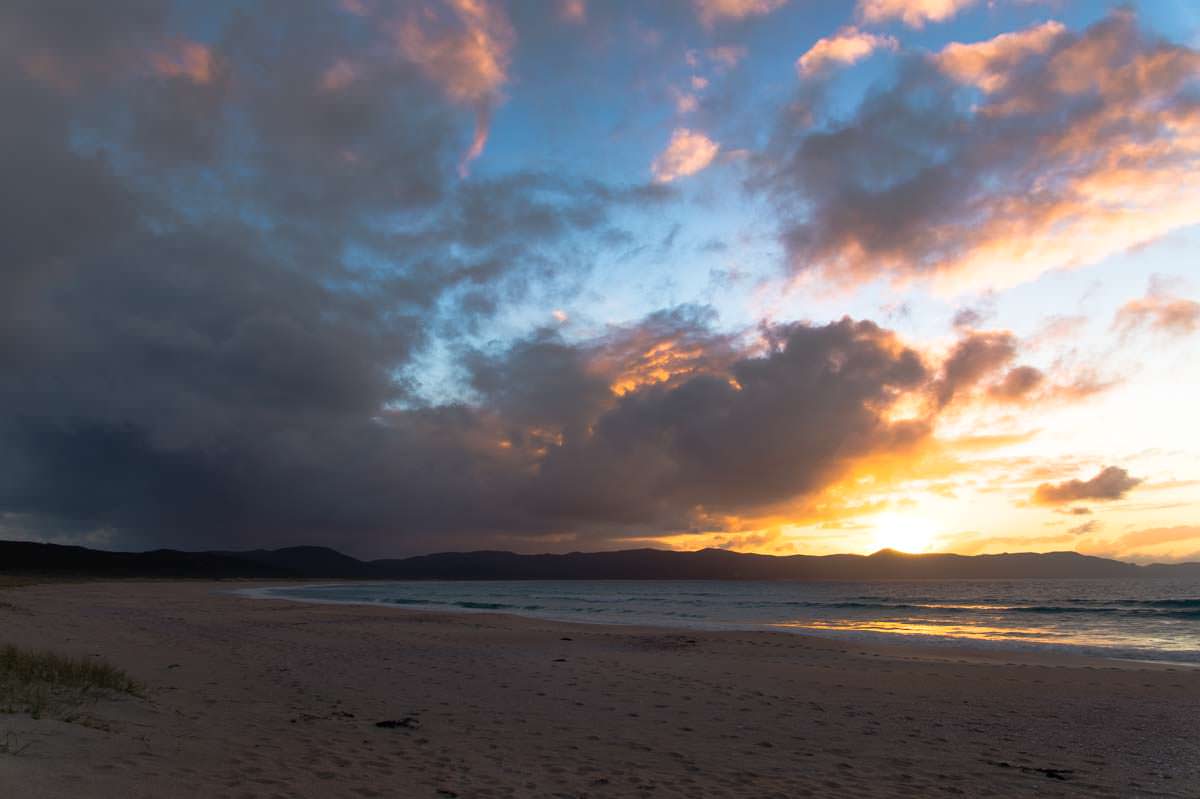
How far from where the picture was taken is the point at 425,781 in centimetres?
796

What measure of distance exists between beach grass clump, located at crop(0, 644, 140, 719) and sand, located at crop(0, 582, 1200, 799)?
0.47 metres

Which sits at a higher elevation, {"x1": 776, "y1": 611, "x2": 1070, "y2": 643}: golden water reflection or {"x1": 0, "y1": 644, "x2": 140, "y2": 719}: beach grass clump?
{"x1": 0, "y1": 644, "x2": 140, "y2": 719}: beach grass clump

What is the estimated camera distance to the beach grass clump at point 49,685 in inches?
343

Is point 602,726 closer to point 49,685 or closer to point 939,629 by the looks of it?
point 49,685

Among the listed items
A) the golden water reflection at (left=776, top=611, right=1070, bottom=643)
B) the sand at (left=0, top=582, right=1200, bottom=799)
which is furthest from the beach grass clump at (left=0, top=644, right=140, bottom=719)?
the golden water reflection at (left=776, top=611, right=1070, bottom=643)

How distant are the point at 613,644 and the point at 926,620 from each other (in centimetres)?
2925

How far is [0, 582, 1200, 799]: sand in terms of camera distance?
308 inches

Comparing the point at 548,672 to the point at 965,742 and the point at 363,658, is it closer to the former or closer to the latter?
the point at 363,658

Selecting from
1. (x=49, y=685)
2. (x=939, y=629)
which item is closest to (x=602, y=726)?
(x=49, y=685)

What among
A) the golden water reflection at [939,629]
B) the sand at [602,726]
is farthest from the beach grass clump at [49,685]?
the golden water reflection at [939,629]

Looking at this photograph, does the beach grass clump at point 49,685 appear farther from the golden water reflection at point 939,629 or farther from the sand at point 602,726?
the golden water reflection at point 939,629

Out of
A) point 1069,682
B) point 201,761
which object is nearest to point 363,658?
point 201,761

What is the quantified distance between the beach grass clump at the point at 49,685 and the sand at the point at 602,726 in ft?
1.56

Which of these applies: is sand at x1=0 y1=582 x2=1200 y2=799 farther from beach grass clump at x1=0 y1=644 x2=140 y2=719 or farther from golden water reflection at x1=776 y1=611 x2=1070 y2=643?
golden water reflection at x1=776 y1=611 x2=1070 y2=643
